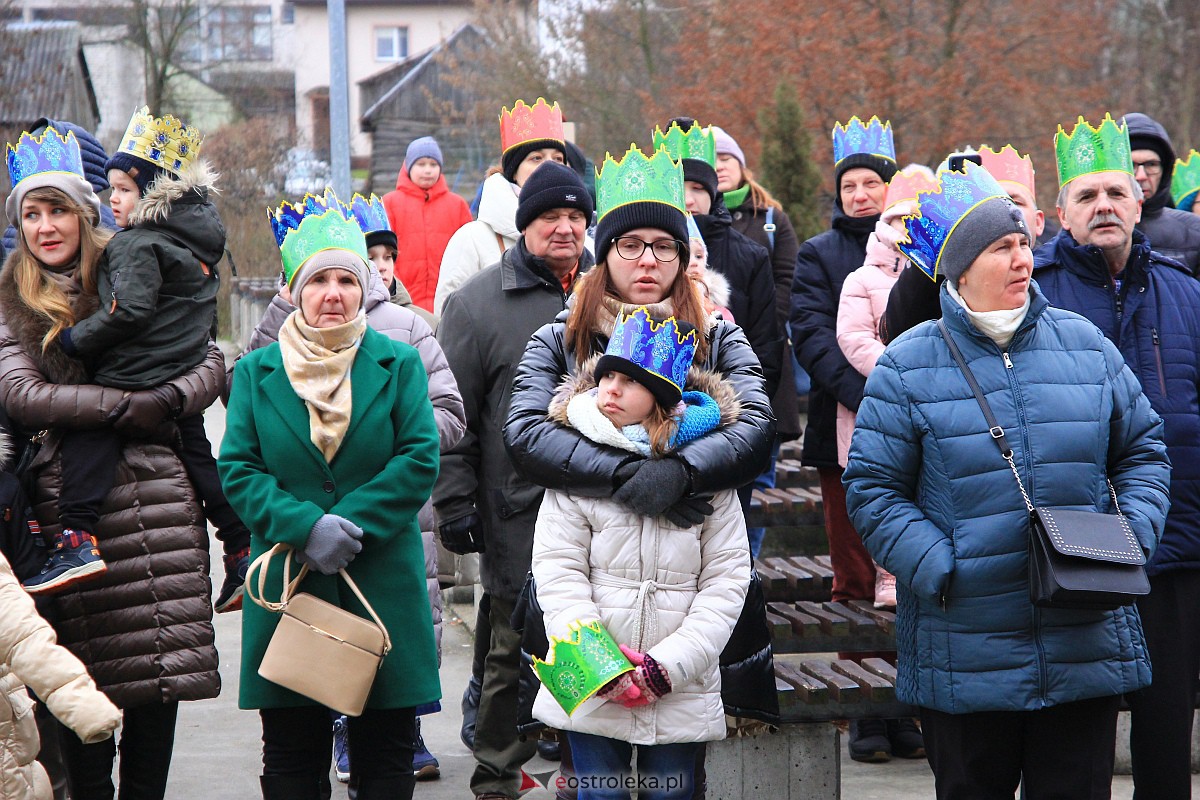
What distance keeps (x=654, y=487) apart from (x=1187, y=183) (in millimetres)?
5694

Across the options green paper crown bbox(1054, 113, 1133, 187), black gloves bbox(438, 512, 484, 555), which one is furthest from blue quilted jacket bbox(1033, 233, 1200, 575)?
black gloves bbox(438, 512, 484, 555)

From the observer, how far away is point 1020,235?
13.3 ft

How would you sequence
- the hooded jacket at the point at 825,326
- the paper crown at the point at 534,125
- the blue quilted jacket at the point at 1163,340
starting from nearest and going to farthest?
the blue quilted jacket at the point at 1163,340
the hooded jacket at the point at 825,326
the paper crown at the point at 534,125

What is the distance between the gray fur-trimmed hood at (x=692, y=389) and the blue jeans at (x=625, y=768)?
2.96 ft

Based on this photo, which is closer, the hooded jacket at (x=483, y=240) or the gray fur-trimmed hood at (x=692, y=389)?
the gray fur-trimmed hood at (x=692, y=389)

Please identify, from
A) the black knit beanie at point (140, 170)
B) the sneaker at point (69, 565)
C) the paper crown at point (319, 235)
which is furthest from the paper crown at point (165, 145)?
the sneaker at point (69, 565)

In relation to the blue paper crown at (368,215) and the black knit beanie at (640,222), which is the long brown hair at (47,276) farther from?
the black knit beanie at (640,222)

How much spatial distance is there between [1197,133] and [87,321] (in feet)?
75.4

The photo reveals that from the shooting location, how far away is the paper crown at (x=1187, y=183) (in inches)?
323

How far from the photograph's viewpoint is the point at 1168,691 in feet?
14.9

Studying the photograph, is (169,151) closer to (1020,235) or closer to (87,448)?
(87,448)

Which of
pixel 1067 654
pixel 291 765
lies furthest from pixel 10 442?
pixel 1067 654

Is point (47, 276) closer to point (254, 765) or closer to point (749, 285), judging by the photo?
point (254, 765)

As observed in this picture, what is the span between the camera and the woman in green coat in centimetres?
432
